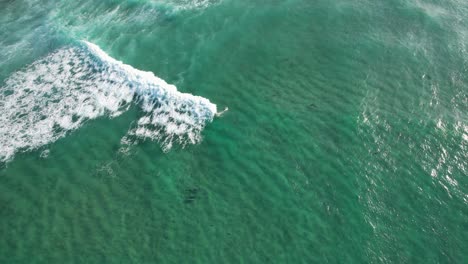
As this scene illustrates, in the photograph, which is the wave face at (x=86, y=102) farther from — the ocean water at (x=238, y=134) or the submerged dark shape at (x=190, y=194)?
the submerged dark shape at (x=190, y=194)

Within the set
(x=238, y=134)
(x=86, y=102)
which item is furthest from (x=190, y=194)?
(x=86, y=102)

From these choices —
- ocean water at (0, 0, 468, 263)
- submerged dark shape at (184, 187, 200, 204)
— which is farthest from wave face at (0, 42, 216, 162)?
submerged dark shape at (184, 187, 200, 204)

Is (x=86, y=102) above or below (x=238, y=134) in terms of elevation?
above

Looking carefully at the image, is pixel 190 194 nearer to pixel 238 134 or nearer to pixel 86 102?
pixel 238 134

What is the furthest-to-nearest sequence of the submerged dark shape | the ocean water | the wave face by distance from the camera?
the wave face < the submerged dark shape < the ocean water

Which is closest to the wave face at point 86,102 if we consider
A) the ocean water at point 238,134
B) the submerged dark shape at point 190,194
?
the ocean water at point 238,134

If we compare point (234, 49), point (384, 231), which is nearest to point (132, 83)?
point (234, 49)

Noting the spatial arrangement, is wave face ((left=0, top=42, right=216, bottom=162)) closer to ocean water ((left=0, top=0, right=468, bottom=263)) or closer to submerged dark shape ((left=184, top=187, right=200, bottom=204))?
ocean water ((left=0, top=0, right=468, bottom=263))
